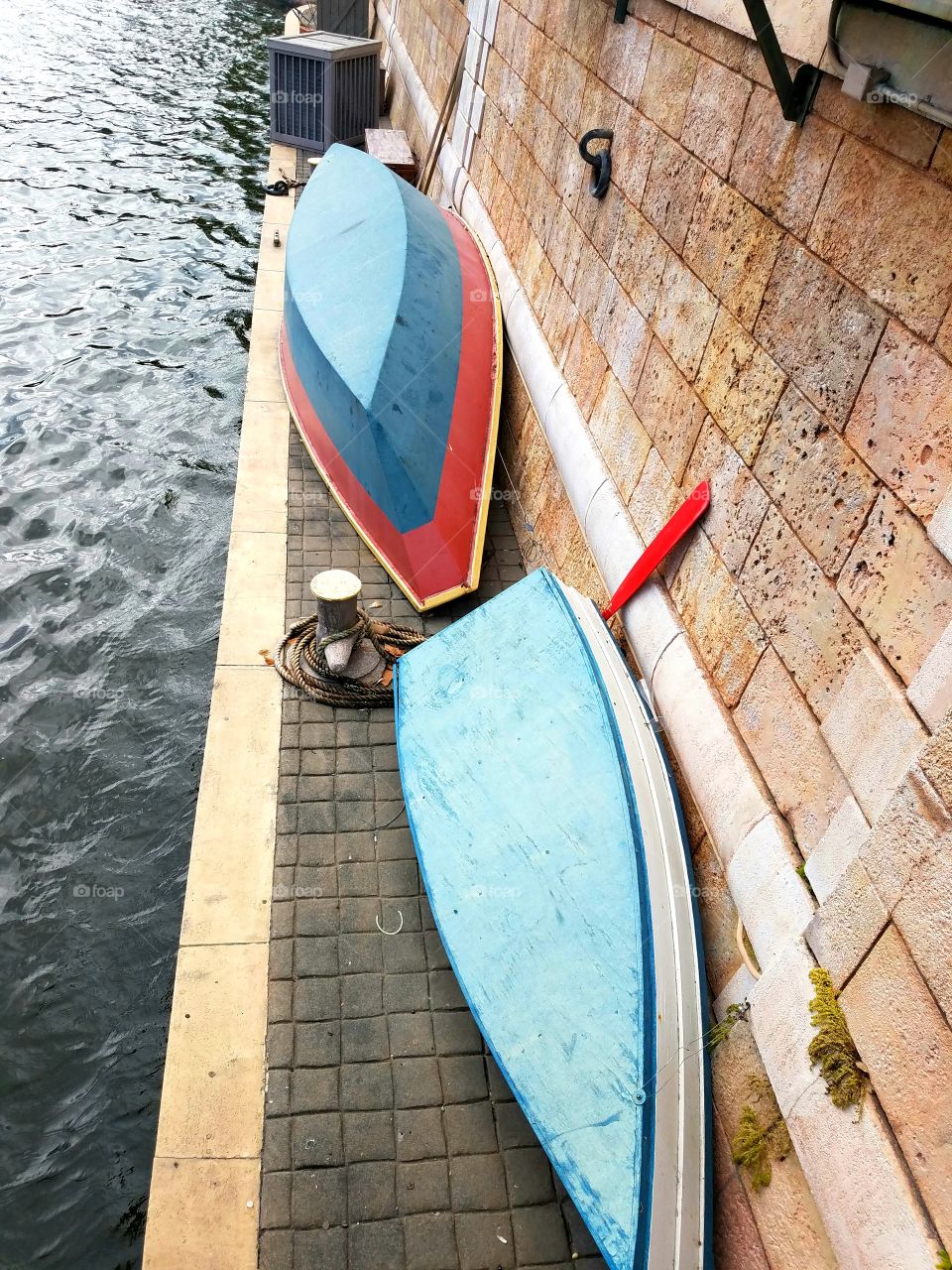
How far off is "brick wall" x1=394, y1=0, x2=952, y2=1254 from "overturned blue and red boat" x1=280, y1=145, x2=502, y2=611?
1.27 m

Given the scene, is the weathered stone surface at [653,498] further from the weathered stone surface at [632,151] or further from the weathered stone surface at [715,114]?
the weathered stone surface at [632,151]

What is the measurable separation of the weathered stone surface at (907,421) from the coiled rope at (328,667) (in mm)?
3081

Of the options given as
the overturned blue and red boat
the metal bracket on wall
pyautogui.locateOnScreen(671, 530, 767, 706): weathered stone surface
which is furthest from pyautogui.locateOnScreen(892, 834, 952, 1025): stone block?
the overturned blue and red boat

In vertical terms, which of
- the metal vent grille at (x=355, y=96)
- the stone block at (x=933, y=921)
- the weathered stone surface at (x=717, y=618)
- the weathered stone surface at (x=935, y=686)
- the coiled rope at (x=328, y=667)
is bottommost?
the coiled rope at (x=328, y=667)

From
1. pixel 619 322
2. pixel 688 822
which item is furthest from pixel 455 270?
pixel 688 822

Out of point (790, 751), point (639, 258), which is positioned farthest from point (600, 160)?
point (790, 751)

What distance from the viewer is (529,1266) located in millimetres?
3176

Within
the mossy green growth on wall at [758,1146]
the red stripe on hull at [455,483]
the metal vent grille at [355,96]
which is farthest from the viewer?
the metal vent grille at [355,96]

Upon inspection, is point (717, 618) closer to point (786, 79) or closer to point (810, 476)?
point (810, 476)

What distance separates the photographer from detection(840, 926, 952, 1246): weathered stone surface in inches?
80.5

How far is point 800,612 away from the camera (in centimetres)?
304

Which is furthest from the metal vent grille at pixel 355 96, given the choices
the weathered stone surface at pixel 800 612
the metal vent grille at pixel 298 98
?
the weathered stone surface at pixel 800 612

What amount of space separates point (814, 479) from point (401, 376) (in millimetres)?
3591

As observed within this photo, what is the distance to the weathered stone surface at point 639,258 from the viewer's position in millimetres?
4387
